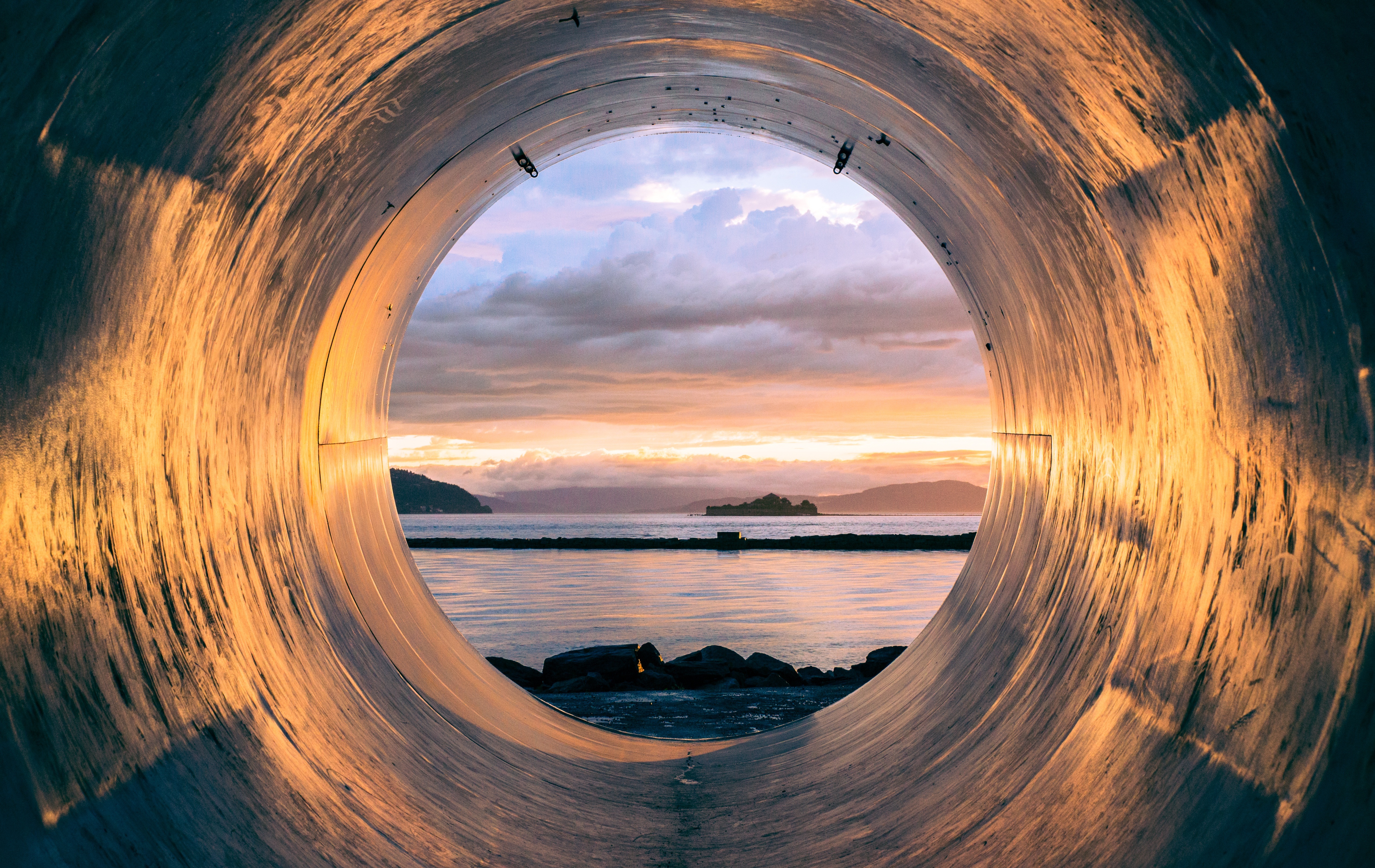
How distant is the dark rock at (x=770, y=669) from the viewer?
12.2m

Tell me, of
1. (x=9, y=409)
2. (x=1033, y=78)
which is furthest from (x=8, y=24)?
(x=1033, y=78)

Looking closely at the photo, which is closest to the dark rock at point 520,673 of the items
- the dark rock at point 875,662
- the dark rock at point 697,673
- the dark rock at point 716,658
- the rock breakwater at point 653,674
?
the rock breakwater at point 653,674

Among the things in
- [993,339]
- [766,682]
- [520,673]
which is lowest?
[520,673]

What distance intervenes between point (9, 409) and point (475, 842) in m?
2.98

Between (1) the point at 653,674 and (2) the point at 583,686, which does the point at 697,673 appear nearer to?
(1) the point at 653,674

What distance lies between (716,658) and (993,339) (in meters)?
7.26

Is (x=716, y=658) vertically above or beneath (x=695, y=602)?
above

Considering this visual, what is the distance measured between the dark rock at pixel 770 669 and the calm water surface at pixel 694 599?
419 centimetres

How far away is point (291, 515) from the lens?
17.0 ft

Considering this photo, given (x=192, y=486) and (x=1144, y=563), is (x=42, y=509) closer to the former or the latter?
(x=192, y=486)

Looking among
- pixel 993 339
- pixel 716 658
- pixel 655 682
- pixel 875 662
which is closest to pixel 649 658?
pixel 655 682

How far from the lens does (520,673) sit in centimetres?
1253

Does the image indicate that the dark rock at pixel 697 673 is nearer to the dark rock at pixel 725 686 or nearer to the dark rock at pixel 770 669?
the dark rock at pixel 725 686

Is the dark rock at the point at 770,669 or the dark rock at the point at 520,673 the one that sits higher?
the dark rock at the point at 770,669
